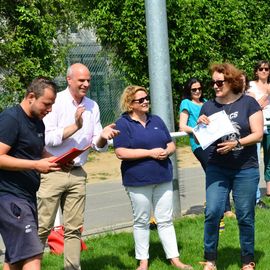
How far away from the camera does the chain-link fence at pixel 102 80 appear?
667 inches

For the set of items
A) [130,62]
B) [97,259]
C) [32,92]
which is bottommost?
[97,259]

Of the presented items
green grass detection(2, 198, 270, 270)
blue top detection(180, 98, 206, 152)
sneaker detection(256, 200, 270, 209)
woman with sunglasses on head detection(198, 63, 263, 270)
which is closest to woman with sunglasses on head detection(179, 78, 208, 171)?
blue top detection(180, 98, 206, 152)

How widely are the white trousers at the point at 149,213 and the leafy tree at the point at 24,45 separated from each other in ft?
28.0

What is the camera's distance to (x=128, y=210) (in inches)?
388

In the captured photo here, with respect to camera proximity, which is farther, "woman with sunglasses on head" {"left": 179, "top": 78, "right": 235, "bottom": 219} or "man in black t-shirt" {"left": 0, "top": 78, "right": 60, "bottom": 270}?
"woman with sunglasses on head" {"left": 179, "top": 78, "right": 235, "bottom": 219}

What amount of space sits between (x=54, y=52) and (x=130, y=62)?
2845 mm

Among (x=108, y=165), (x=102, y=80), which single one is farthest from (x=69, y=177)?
(x=102, y=80)

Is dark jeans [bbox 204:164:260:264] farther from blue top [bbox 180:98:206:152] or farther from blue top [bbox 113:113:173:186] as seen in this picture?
blue top [bbox 180:98:206:152]

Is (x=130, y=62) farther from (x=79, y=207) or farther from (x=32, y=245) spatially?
(x=32, y=245)

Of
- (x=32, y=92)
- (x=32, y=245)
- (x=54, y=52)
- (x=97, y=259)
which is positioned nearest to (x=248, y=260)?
(x=97, y=259)

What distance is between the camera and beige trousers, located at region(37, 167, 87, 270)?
6.12 metres

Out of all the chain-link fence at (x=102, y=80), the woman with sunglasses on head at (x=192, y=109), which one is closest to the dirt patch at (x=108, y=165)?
the chain-link fence at (x=102, y=80)

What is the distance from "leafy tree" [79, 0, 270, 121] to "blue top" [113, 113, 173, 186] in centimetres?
1072

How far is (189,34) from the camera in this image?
1788cm
